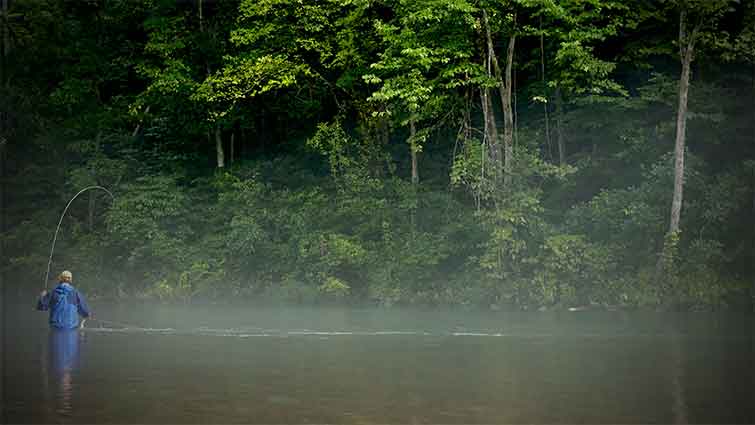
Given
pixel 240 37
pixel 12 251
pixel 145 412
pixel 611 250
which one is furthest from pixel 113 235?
pixel 145 412

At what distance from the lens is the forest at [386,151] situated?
26891 mm

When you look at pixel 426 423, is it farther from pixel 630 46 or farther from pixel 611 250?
pixel 630 46

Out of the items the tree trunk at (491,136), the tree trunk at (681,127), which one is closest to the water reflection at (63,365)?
the tree trunk at (491,136)

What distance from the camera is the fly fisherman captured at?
2091 cm

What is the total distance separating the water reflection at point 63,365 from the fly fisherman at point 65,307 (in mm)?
221

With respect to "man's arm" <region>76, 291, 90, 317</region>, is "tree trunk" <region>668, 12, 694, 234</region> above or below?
above

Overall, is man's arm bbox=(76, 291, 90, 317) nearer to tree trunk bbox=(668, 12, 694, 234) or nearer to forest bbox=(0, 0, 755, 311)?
forest bbox=(0, 0, 755, 311)

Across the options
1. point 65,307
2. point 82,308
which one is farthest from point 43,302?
point 82,308

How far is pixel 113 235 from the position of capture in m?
34.2

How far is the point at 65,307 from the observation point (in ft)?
69.0

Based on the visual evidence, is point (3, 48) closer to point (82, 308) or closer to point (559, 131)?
point (82, 308)

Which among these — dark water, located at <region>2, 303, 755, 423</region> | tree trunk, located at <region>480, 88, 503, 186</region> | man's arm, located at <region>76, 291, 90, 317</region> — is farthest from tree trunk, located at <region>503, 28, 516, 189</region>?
man's arm, located at <region>76, 291, 90, 317</region>

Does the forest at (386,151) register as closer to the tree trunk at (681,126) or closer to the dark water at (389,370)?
the tree trunk at (681,126)

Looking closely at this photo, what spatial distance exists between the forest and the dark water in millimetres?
3388
